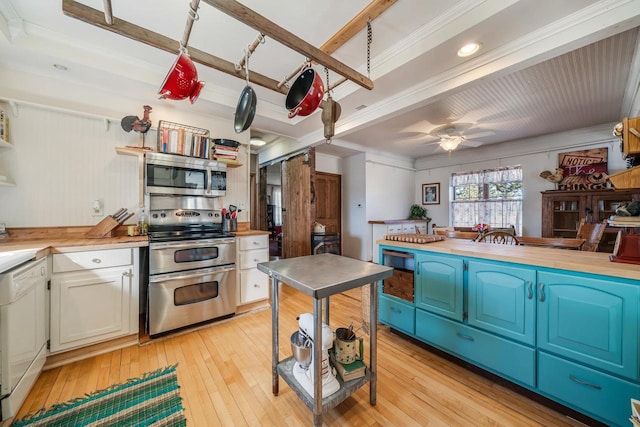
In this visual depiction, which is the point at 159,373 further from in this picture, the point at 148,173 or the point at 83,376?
the point at 148,173

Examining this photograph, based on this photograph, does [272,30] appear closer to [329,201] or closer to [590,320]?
[590,320]

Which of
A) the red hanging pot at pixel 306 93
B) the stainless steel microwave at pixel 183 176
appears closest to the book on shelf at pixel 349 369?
the red hanging pot at pixel 306 93

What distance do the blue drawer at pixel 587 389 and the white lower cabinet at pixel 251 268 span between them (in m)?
2.50

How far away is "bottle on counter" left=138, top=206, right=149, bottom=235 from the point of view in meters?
2.45

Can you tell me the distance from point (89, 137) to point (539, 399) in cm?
433

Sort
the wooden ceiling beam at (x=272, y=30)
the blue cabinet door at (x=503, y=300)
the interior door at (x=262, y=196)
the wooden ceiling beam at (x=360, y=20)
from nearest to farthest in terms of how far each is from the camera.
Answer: the wooden ceiling beam at (x=272, y=30) < the wooden ceiling beam at (x=360, y=20) < the blue cabinet door at (x=503, y=300) < the interior door at (x=262, y=196)

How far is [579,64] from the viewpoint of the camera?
7.69ft

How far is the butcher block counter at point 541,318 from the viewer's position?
47.1 inches

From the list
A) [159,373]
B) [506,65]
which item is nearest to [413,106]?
[506,65]

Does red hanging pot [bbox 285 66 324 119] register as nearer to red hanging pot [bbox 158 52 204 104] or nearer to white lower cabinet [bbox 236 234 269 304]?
red hanging pot [bbox 158 52 204 104]

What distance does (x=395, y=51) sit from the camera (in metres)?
2.08

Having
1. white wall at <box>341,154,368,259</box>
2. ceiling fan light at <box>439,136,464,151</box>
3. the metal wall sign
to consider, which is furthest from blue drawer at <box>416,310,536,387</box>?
the metal wall sign

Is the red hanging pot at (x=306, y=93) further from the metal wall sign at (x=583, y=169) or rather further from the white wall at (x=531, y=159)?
the metal wall sign at (x=583, y=169)

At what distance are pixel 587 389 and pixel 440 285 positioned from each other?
0.87 meters
